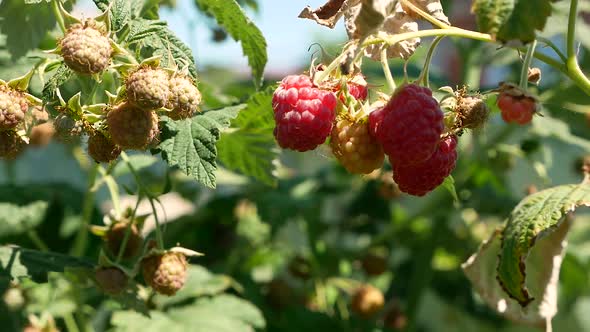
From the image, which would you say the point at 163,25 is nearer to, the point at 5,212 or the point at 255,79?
the point at 255,79

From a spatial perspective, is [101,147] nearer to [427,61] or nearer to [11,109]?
[11,109]

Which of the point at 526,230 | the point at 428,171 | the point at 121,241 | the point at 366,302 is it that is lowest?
the point at 366,302

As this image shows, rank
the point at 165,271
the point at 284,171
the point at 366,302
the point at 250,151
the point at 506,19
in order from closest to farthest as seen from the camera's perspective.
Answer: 1. the point at 506,19
2. the point at 165,271
3. the point at 250,151
4. the point at 366,302
5. the point at 284,171

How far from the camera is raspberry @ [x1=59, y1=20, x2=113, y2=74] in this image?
994mm

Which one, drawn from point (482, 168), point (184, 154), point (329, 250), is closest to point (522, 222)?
point (184, 154)

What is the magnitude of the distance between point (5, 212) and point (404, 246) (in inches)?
51.9

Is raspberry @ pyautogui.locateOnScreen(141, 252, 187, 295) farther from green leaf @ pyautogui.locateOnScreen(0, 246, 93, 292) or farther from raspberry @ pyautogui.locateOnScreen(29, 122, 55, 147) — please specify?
raspberry @ pyautogui.locateOnScreen(29, 122, 55, 147)

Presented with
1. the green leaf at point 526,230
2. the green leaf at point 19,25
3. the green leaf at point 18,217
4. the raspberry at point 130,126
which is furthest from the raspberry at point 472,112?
the green leaf at point 18,217

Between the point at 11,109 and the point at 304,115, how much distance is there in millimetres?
356

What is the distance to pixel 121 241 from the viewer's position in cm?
141

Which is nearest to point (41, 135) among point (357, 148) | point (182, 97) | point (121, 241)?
point (121, 241)

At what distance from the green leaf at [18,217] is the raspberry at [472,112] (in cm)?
97

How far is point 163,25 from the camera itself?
1.18 metres

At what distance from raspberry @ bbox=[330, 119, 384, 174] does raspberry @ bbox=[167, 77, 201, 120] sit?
19 cm
